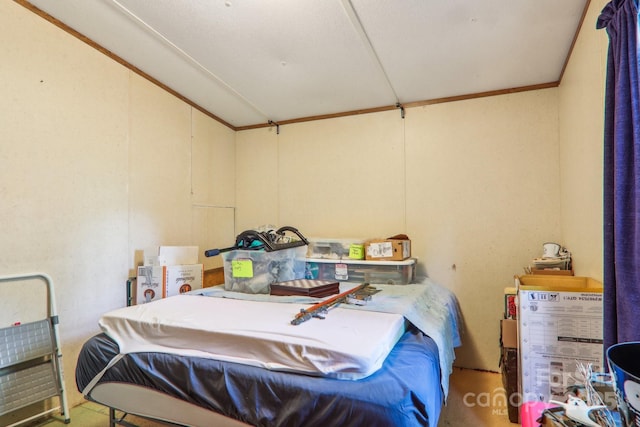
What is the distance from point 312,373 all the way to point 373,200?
7.78 ft

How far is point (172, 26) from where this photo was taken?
2.12 m

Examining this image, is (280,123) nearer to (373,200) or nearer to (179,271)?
(373,200)

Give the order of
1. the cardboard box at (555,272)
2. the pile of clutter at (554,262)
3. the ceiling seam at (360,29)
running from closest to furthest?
the ceiling seam at (360,29)
the cardboard box at (555,272)
the pile of clutter at (554,262)

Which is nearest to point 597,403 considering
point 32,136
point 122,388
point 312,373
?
point 312,373

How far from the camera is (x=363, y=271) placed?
293 centimetres

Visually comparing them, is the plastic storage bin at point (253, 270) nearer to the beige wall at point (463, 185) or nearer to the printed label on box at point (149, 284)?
the printed label on box at point (149, 284)

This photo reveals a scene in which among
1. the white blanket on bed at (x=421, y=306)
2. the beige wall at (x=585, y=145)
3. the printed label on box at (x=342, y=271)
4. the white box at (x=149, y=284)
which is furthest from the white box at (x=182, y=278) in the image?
the beige wall at (x=585, y=145)

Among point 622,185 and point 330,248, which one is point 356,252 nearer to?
point 330,248

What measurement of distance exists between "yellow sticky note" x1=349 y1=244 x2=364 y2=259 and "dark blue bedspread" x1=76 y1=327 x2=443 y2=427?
1.31m

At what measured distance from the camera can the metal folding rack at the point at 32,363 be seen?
184 centimetres

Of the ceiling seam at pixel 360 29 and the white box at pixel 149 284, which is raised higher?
the ceiling seam at pixel 360 29

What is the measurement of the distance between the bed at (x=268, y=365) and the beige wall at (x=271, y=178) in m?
0.92

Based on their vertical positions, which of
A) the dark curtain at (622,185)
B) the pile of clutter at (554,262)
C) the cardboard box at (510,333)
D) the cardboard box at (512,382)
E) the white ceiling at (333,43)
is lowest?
the cardboard box at (512,382)

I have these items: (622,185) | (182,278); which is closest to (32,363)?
(182,278)
